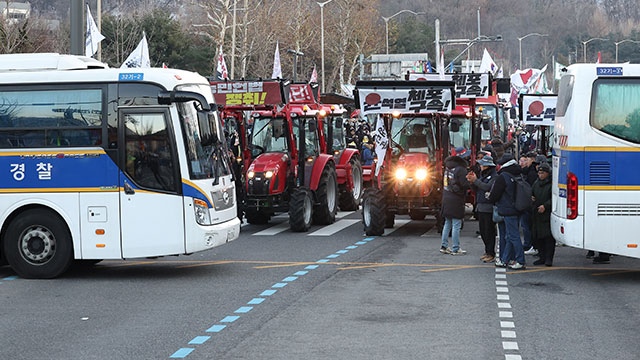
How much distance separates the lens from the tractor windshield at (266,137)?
73.2ft

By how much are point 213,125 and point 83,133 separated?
1.96 m

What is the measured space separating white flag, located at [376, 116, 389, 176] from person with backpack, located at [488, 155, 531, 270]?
554cm

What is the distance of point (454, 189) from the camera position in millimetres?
16938

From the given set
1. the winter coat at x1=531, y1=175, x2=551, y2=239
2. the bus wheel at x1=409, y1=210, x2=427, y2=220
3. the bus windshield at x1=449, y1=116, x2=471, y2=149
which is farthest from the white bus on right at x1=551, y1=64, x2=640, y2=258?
the bus windshield at x1=449, y1=116, x2=471, y2=149

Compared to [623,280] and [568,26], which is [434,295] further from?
[568,26]

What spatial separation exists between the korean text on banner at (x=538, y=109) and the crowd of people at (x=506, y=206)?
6158 millimetres

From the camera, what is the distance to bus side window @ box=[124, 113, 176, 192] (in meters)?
14.6

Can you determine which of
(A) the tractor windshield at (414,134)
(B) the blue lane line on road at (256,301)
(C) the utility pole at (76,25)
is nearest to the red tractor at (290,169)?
(A) the tractor windshield at (414,134)

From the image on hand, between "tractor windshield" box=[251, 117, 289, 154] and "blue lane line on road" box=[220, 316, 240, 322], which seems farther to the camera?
"tractor windshield" box=[251, 117, 289, 154]

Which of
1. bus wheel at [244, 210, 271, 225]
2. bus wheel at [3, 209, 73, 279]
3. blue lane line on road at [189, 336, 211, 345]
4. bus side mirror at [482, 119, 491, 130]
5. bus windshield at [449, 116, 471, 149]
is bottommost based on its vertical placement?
bus wheel at [244, 210, 271, 225]

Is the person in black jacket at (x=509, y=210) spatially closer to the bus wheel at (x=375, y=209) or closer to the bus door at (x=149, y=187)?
the bus door at (x=149, y=187)

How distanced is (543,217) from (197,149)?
540cm

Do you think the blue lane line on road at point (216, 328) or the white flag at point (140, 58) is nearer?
the blue lane line on road at point (216, 328)

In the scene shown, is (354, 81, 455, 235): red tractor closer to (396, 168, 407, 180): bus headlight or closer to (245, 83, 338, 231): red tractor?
(396, 168, 407, 180): bus headlight
